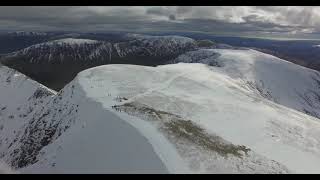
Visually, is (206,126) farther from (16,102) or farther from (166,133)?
(16,102)

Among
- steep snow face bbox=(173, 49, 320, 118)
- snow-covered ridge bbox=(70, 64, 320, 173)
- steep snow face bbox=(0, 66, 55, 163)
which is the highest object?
snow-covered ridge bbox=(70, 64, 320, 173)

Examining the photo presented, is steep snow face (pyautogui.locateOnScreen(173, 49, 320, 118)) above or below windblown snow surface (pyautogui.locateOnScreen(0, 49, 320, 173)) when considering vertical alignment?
below

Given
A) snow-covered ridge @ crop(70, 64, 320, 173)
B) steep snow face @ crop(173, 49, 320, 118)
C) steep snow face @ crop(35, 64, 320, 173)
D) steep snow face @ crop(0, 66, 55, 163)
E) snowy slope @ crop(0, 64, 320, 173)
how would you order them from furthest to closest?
1. steep snow face @ crop(173, 49, 320, 118)
2. steep snow face @ crop(0, 66, 55, 163)
3. steep snow face @ crop(35, 64, 320, 173)
4. snow-covered ridge @ crop(70, 64, 320, 173)
5. snowy slope @ crop(0, 64, 320, 173)

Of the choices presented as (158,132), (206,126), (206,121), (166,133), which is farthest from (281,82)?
(158,132)

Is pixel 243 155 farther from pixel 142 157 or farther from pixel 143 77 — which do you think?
pixel 143 77

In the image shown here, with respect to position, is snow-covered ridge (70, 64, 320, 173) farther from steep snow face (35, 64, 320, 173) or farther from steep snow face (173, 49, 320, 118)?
steep snow face (173, 49, 320, 118)

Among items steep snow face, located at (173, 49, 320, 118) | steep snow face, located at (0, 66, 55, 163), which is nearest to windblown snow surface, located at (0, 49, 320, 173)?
steep snow face, located at (0, 66, 55, 163)
